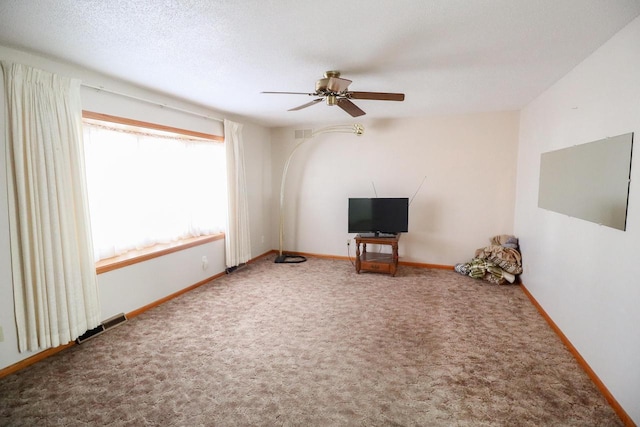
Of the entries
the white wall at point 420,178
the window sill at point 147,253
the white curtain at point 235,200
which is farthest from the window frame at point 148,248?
the white wall at point 420,178

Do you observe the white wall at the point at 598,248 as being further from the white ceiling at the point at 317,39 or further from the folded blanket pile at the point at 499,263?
the folded blanket pile at the point at 499,263

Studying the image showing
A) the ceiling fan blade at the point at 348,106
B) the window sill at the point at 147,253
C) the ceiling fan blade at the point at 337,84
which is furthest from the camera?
the window sill at the point at 147,253

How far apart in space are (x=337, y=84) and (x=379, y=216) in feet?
8.22

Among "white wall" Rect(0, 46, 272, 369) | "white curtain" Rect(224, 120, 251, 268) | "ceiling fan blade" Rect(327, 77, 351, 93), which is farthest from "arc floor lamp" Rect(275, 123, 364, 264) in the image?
"ceiling fan blade" Rect(327, 77, 351, 93)

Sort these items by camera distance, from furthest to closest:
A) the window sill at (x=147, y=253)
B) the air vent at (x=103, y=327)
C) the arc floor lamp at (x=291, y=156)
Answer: the arc floor lamp at (x=291, y=156) → the window sill at (x=147, y=253) → the air vent at (x=103, y=327)

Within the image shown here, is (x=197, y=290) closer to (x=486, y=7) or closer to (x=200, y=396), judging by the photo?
(x=200, y=396)

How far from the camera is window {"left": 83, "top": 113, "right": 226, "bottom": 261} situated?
115 inches

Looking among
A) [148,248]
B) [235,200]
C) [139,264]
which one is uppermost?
[235,200]

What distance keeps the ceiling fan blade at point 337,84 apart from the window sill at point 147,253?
2.64 metres

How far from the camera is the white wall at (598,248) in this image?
5.67 ft

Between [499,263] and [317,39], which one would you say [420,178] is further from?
[317,39]

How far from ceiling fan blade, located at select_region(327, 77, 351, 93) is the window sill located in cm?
264

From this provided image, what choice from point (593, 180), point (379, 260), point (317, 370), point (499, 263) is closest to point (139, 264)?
point (317, 370)

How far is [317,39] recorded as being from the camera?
2.00m
